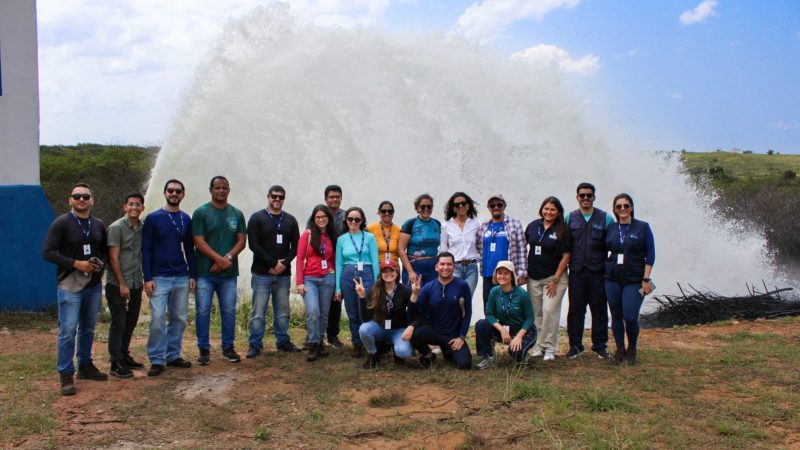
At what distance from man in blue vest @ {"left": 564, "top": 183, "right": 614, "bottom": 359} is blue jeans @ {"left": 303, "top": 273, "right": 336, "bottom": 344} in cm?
241

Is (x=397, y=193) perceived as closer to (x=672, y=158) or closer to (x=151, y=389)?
(x=672, y=158)

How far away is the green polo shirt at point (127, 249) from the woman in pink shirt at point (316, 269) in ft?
4.88

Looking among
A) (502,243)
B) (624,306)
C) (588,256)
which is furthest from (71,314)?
(624,306)

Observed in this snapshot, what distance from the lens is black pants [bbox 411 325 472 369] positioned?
5.97m

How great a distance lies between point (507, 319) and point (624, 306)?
1.13 meters

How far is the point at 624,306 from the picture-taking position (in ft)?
20.1

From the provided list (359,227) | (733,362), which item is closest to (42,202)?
(359,227)

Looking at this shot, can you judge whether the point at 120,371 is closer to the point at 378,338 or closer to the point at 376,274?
the point at 378,338

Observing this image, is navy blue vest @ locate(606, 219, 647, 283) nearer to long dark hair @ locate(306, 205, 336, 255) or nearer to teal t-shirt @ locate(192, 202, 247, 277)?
long dark hair @ locate(306, 205, 336, 255)

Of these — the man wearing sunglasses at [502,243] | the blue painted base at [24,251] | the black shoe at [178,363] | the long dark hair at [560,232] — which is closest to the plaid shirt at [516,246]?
the man wearing sunglasses at [502,243]

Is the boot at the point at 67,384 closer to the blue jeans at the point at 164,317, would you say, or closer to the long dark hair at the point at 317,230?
the blue jeans at the point at 164,317

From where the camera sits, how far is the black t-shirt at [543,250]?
20.7 feet

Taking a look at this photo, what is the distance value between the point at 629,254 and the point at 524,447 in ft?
8.21

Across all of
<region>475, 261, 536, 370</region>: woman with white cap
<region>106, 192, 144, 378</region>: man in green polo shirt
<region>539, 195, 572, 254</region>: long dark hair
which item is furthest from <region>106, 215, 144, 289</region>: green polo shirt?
<region>539, 195, 572, 254</region>: long dark hair
